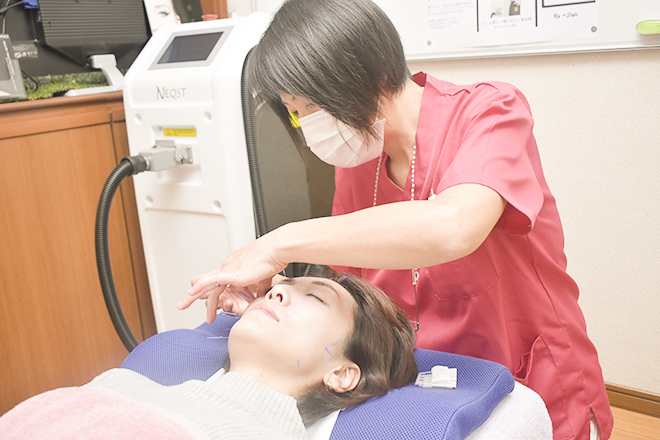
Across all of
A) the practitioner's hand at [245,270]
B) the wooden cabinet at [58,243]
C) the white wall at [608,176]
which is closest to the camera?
the practitioner's hand at [245,270]

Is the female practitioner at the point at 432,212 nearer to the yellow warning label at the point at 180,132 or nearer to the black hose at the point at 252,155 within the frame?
the black hose at the point at 252,155

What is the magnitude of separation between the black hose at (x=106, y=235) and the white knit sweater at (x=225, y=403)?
1.69 ft

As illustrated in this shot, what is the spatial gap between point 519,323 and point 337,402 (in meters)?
0.42

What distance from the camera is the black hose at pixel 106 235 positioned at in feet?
4.77

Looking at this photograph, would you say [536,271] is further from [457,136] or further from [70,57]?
[70,57]

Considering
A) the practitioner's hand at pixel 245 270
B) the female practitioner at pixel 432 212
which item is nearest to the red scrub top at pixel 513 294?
the female practitioner at pixel 432 212

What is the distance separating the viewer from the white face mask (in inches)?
40.8

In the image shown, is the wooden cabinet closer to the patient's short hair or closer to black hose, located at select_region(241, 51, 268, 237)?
black hose, located at select_region(241, 51, 268, 237)

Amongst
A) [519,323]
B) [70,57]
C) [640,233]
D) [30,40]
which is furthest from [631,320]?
[30,40]

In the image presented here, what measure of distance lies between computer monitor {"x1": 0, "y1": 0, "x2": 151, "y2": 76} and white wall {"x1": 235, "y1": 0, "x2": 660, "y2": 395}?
116 centimetres

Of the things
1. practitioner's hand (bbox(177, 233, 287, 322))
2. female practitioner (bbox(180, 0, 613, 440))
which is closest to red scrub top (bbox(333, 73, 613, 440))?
female practitioner (bbox(180, 0, 613, 440))

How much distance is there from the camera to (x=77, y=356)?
177 centimetres

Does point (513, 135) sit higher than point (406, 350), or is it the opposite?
point (513, 135)

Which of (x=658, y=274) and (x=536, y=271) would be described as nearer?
(x=536, y=271)
